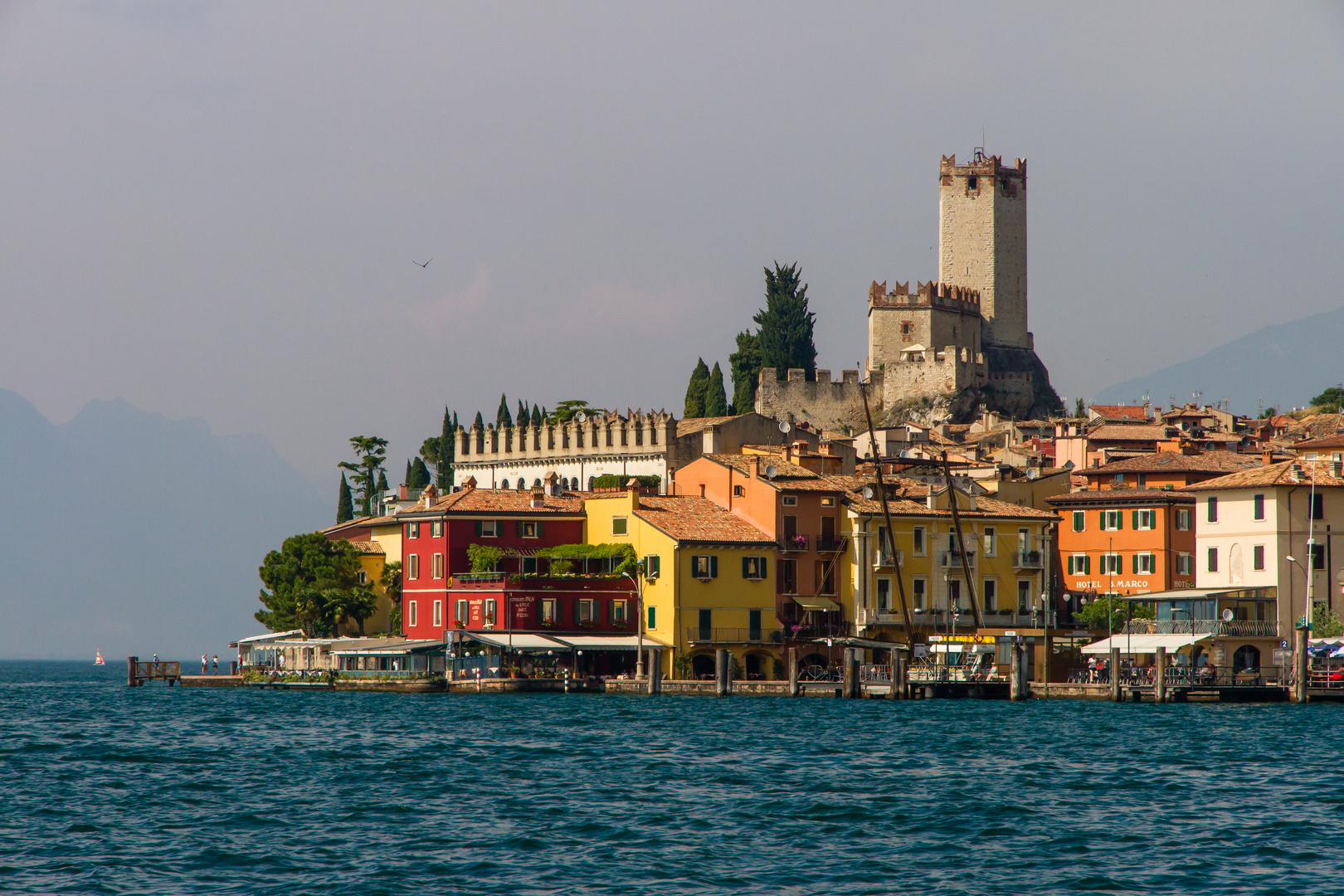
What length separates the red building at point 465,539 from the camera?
3078 inches

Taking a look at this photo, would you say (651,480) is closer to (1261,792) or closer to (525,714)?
(525,714)

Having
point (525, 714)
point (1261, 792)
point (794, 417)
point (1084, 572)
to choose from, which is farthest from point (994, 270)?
point (1261, 792)

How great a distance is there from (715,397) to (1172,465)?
123 ft

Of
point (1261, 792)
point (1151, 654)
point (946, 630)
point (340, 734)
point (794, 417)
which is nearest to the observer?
point (1261, 792)

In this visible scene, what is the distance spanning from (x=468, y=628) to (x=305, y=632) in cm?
1523

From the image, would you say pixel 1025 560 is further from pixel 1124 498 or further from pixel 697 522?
pixel 697 522

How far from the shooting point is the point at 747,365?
414 feet

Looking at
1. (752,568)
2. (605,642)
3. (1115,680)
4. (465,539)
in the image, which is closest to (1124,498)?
(752,568)

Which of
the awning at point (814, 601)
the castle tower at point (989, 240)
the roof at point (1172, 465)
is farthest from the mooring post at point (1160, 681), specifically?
the castle tower at point (989, 240)

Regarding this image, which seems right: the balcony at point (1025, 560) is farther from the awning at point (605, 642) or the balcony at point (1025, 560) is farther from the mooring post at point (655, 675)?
the mooring post at point (655, 675)

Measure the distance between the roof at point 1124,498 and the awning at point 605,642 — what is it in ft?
63.9

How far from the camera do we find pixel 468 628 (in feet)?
251

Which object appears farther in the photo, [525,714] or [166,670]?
[166,670]

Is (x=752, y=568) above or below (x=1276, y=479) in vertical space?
below
